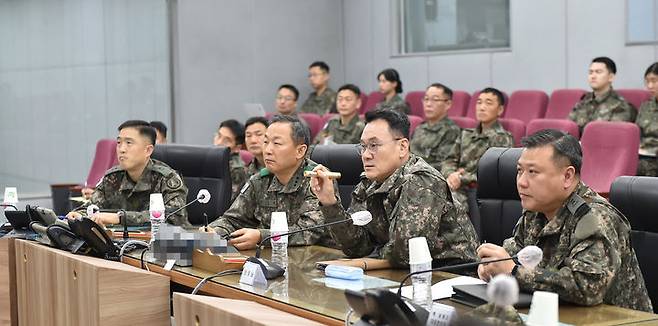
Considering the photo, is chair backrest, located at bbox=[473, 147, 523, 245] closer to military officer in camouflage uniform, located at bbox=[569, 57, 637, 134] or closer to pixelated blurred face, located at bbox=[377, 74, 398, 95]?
military officer in camouflage uniform, located at bbox=[569, 57, 637, 134]

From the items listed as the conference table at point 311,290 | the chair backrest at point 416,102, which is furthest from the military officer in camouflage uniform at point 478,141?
the conference table at point 311,290

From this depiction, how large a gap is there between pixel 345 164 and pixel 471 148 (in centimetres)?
275

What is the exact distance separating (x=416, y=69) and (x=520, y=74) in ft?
4.23

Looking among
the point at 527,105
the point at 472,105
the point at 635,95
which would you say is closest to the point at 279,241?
the point at 635,95

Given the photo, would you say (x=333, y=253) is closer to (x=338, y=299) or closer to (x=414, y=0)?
(x=338, y=299)

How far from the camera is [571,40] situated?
29.1ft

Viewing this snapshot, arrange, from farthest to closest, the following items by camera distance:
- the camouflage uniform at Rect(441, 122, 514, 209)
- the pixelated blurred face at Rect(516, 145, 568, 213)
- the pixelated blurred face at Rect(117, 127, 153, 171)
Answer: the camouflage uniform at Rect(441, 122, 514, 209) < the pixelated blurred face at Rect(117, 127, 153, 171) < the pixelated blurred face at Rect(516, 145, 568, 213)

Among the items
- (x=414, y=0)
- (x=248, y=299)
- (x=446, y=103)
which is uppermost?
(x=414, y=0)

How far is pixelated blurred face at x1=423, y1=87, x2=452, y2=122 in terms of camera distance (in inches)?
310

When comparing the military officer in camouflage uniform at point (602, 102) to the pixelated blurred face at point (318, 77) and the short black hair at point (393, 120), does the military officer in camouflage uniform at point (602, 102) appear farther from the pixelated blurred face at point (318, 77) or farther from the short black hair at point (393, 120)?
the short black hair at point (393, 120)

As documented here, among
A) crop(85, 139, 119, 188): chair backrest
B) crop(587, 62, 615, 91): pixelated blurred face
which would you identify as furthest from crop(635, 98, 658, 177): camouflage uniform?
crop(85, 139, 119, 188): chair backrest

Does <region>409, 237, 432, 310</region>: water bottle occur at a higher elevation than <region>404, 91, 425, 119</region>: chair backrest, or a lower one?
lower

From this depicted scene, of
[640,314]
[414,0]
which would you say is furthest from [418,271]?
[414,0]

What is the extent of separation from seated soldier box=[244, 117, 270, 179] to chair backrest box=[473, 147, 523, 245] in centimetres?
223
